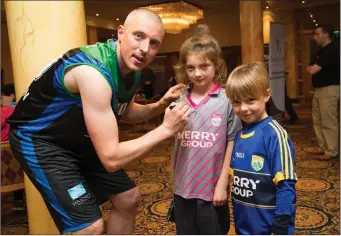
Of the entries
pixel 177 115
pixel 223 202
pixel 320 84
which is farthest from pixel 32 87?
pixel 320 84

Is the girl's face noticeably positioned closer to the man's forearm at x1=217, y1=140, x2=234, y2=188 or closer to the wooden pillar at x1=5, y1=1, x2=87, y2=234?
the man's forearm at x1=217, y1=140, x2=234, y2=188

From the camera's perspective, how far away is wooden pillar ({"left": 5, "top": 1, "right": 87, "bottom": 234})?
185cm

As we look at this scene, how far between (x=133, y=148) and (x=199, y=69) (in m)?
0.46

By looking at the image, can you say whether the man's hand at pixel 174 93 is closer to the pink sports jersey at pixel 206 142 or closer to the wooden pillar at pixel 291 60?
the pink sports jersey at pixel 206 142

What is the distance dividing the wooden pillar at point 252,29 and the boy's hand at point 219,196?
5136 millimetres

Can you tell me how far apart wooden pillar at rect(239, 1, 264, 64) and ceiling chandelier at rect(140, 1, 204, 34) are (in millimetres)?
2233

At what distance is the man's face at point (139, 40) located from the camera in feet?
4.86

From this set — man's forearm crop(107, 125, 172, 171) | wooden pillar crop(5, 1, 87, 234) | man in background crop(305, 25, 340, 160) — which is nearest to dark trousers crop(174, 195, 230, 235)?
man's forearm crop(107, 125, 172, 171)

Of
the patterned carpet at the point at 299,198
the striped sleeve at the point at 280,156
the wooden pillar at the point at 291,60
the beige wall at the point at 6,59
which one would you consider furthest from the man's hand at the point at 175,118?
the beige wall at the point at 6,59

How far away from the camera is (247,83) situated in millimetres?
1348

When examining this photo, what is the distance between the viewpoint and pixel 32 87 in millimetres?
1537

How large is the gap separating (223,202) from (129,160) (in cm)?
45

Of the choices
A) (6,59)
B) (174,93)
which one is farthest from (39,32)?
(6,59)

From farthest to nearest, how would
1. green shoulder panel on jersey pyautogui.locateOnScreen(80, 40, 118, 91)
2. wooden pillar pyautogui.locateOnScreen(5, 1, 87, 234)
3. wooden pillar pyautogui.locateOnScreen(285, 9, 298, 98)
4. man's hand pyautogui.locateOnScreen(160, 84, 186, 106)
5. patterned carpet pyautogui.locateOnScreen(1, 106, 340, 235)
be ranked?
wooden pillar pyautogui.locateOnScreen(285, 9, 298, 98)
patterned carpet pyautogui.locateOnScreen(1, 106, 340, 235)
wooden pillar pyautogui.locateOnScreen(5, 1, 87, 234)
man's hand pyautogui.locateOnScreen(160, 84, 186, 106)
green shoulder panel on jersey pyautogui.locateOnScreen(80, 40, 118, 91)
